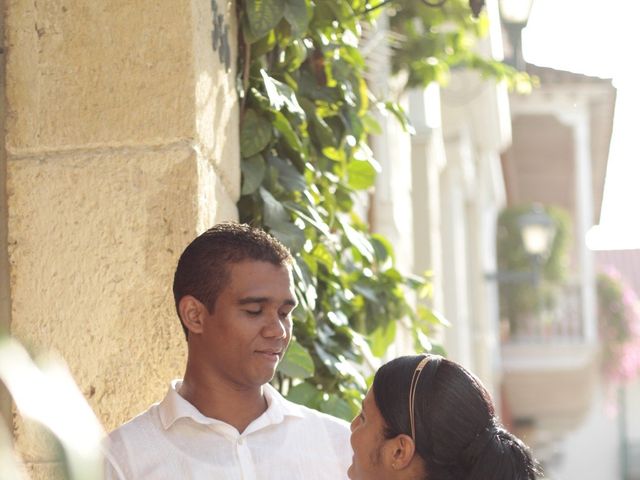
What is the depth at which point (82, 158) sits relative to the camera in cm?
326

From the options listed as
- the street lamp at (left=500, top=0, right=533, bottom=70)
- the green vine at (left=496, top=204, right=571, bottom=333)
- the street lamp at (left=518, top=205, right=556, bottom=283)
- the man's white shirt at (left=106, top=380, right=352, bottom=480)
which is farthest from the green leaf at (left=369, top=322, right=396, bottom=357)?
the green vine at (left=496, top=204, right=571, bottom=333)

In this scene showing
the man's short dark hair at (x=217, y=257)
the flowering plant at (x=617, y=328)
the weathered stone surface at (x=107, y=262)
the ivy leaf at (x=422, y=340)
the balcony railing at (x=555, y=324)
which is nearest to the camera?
the man's short dark hair at (x=217, y=257)

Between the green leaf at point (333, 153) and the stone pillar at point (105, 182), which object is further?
the green leaf at point (333, 153)

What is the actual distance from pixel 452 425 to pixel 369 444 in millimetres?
169


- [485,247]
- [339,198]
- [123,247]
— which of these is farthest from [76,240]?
[485,247]

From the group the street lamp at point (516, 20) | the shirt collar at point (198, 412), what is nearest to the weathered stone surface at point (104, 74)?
the shirt collar at point (198, 412)

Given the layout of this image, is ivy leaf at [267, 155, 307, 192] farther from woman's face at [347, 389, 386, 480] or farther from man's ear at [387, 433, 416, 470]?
man's ear at [387, 433, 416, 470]

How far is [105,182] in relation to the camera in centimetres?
324

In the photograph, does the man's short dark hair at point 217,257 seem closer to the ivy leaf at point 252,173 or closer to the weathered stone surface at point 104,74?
the weathered stone surface at point 104,74

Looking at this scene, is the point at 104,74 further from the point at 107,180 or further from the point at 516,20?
the point at 516,20

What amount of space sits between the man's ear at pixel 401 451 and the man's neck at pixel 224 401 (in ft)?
1.52

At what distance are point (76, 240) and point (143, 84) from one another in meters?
0.38

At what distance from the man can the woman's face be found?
0.29m

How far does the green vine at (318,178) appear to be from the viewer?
3715mm
